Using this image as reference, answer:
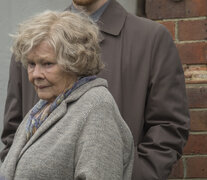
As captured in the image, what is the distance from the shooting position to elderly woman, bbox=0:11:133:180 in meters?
1.98

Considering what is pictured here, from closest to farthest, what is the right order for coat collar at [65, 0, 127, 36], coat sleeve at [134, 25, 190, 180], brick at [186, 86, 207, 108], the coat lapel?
the coat lapel
coat sleeve at [134, 25, 190, 180]
coat collar at [65, 0, 127, 36]
brick at [186, 86, 207, 108]

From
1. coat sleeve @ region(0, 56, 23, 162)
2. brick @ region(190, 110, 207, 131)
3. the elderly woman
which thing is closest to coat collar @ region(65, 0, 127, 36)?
the elderly woman

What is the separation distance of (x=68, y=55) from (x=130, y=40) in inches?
21.5

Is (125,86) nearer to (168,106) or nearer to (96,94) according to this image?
(168,106)

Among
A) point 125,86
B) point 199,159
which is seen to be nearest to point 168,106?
point 125,86

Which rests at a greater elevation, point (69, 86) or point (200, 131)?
point (69, 86)

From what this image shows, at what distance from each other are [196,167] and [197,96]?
0.39 metres

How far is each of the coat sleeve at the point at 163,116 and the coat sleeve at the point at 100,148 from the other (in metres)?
0.39

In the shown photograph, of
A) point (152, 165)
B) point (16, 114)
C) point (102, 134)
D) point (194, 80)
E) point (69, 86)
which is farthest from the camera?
point (194, 80)

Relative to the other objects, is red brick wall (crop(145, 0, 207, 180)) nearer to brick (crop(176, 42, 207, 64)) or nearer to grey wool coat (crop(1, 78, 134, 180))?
brick (crop(176, 42, 207, 64))

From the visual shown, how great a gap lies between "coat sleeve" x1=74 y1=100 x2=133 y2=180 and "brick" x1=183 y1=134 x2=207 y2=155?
1133 millimetres

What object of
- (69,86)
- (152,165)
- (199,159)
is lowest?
(199,159)

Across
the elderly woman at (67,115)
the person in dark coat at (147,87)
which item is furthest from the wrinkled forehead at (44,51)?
the person in dark coat at (147,87)

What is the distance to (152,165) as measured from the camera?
2.44 m
